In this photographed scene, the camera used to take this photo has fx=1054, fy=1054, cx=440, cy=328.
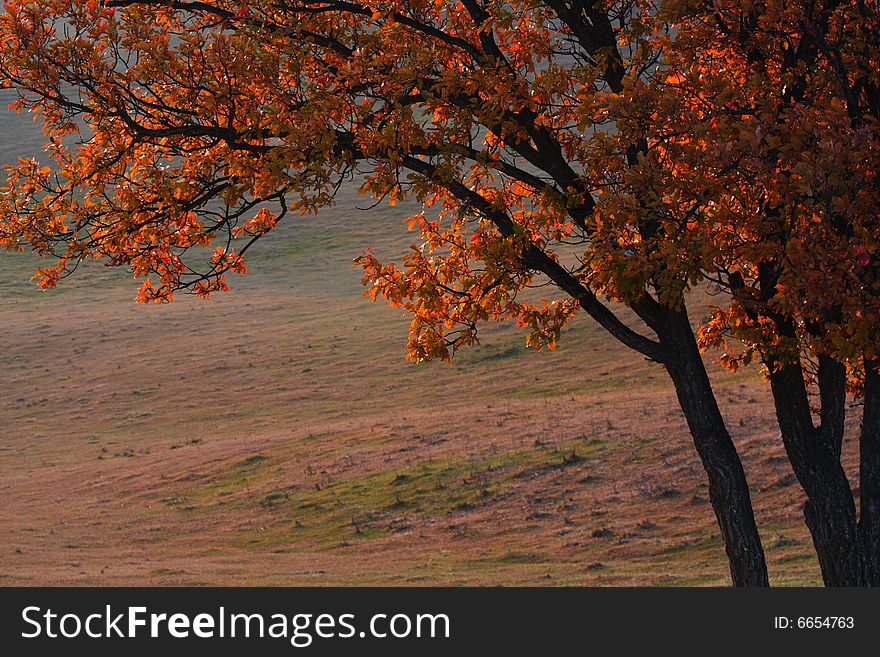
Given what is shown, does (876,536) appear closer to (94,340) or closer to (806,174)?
(806,174)

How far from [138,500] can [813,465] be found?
1005 inches

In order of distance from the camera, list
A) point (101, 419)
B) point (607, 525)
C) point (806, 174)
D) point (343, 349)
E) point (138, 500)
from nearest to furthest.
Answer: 1. point (806, 174)
2. point (607, 525)
3. point (138, 500)
4. point (101, 419)
5. point (343, 349)

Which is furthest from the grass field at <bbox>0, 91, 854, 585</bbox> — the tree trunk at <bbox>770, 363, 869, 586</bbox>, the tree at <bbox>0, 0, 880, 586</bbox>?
the tree at <bbox>0, 0, 880, 586</bbox>

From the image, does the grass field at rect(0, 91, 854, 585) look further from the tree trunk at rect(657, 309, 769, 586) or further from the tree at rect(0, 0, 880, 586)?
the tree at rect(0, 0, 880, 586)

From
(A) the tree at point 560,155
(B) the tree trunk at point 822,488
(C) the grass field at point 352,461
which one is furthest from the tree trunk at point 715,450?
(C) the grass field at point 352,461

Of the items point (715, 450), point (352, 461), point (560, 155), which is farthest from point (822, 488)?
point (352, 461)

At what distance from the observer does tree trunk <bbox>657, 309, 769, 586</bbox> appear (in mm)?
13992

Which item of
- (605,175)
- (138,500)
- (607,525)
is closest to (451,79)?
(605,175)

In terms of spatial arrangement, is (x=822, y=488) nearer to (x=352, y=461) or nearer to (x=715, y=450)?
(x=715, y=450)

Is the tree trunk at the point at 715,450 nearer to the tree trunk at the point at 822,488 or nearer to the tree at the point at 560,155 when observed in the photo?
the tree at the point at 560,155

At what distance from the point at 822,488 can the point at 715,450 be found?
1459mm

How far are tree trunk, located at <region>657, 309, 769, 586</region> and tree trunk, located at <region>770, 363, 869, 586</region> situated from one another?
2.66 ft

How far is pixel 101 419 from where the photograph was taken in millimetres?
47594

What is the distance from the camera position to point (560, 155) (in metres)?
14.1
